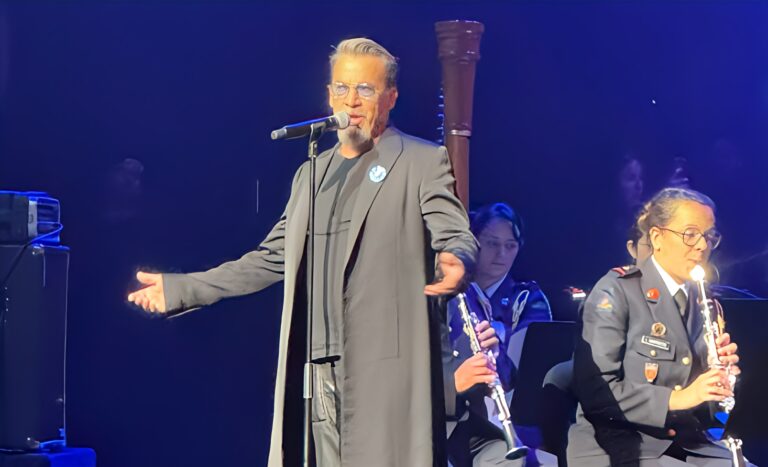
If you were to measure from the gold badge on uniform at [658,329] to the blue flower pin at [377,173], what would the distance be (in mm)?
1160

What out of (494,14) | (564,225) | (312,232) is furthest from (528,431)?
(494,14)

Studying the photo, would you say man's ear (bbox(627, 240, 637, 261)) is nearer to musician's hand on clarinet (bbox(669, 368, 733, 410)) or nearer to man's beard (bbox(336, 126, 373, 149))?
musician's hand on clarinet (bbox(669, 368, 733, 410))

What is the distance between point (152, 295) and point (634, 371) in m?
1.68

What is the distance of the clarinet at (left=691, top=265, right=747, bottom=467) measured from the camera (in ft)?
12.4

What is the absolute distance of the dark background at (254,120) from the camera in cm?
495

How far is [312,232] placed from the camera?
3305 mm

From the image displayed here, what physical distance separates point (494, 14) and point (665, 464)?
7.02 feet

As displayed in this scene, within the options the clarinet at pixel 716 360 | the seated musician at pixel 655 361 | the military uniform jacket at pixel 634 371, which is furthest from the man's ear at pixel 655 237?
the clarinet at pixel 716 360

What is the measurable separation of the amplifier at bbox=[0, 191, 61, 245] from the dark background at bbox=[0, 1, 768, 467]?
41cm

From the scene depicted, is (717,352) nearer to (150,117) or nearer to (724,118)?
(724,118)

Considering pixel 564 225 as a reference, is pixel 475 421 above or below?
below

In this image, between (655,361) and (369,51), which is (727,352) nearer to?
(655,361)

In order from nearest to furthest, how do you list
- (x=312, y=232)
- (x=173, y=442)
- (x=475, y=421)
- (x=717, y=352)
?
1. (x=312, y=232)
2. (x=717, y=352)
3. (x=475, y=421)
4. (x=173, y=442)

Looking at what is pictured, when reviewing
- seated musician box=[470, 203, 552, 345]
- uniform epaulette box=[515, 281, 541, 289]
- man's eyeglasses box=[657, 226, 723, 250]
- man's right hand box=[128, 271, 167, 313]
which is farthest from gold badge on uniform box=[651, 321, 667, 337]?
man's right hand box=[128, 271, 167, 313]
